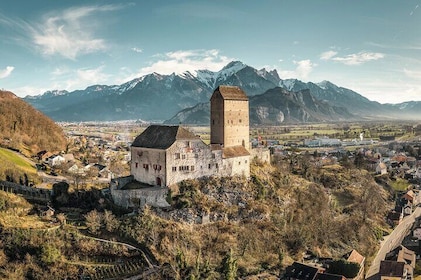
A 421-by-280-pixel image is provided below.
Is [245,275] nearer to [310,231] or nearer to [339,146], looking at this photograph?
[310,231]

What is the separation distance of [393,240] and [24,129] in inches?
3111

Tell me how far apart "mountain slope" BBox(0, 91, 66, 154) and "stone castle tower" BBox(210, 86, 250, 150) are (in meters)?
45.2

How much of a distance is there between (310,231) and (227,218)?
525 inches

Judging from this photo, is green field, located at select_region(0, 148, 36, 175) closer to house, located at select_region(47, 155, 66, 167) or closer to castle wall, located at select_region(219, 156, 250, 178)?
house, located at select_region(47, 155, 66, 167)

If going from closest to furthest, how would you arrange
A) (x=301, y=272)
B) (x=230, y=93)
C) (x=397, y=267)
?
1. (x=301, y=272)
2. (x=397, y=267)
3. (x=230, y=93)

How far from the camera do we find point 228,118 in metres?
A: 61.5

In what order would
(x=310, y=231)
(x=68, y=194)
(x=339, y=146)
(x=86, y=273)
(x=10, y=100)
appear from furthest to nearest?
(x=339, y=146) < (x=10, y=100) < (x=310, y=231) < (x=68, y=194) < (x=86, y=273)

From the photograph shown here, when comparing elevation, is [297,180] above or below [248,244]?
above

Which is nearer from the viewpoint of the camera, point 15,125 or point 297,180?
point 297,180

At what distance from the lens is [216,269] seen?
4425 cm

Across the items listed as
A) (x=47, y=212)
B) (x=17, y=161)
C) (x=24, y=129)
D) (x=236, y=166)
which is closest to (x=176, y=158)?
(x=236, y=166)

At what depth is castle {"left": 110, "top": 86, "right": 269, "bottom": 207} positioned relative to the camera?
50.5m

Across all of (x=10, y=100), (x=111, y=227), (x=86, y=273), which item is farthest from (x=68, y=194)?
(x=10, y=100)

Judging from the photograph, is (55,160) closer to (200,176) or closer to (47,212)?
(47,212)
